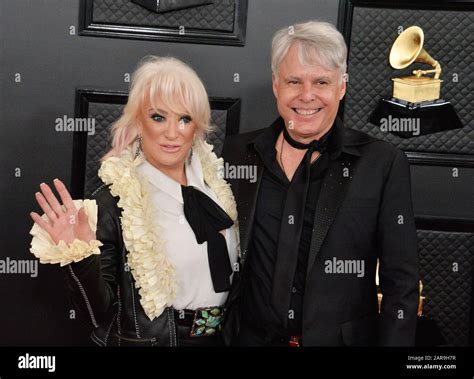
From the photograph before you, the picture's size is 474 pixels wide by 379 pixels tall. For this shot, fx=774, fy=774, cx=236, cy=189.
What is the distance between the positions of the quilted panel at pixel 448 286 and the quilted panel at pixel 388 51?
10.3 inches

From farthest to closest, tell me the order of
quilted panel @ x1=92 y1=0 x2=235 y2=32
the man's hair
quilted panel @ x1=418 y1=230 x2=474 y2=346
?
1. quilted panel @ x1=418 y1=230 x2=474 y2=346
2. quilted panel @ x1=92 y1=0 x2=235 y2=32
3. the man's hair

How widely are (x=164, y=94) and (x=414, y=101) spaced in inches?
24.8

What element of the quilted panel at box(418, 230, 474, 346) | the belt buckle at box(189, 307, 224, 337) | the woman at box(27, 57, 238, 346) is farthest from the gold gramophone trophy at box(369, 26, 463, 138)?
the belt buckle at box(189, 307, 224, 337)

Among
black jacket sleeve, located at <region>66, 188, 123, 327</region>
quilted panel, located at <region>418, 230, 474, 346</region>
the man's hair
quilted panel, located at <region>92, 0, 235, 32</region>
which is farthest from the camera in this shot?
quilted panel, located at <region>418, 230, 474, 346</region>

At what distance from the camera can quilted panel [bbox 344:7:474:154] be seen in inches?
70.9

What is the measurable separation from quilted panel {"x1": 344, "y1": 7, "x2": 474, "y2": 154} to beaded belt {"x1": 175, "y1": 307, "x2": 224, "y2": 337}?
599 mm

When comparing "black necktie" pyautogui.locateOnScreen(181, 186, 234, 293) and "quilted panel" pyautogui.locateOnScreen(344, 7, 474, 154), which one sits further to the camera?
"quilted panel" pyautogui.locateOnScreen(344, 7, 474, 154)

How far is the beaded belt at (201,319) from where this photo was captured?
1.51 meters

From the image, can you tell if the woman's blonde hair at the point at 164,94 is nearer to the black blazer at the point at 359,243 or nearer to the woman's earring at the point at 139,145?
the woman's earring at the point at 139,145

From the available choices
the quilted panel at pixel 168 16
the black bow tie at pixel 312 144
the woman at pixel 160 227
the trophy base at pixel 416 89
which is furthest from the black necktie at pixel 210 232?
the trophy base at pixel 416 89

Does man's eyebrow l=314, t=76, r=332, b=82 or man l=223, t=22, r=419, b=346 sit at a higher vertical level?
man's eyebrow l=314, t=76, r=332, b=82

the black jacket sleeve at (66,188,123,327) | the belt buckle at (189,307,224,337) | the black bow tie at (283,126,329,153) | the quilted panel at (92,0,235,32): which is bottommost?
the belt buckle at (189,307,224,337)

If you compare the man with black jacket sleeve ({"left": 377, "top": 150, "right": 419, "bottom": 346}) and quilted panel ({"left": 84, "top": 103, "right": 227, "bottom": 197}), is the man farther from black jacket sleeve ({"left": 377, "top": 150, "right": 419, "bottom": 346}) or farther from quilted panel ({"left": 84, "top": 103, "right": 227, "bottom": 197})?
quilted panel ({"left": 84, "top": 103, "right": 227, "bottom": 197})

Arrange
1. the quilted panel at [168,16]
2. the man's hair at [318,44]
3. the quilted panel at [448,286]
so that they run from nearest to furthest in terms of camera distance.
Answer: the man's hair at [318,44] → the quilted panel at [168,16] → the quilted panel at [448,286]
